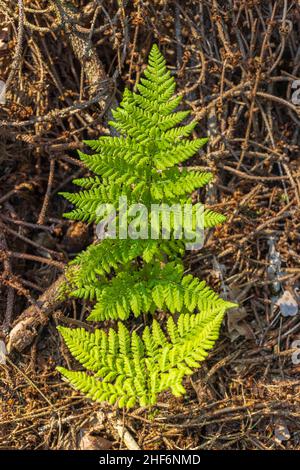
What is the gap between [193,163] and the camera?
161 inches

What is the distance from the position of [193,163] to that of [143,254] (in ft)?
3.41

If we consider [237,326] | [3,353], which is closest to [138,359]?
[237,326]

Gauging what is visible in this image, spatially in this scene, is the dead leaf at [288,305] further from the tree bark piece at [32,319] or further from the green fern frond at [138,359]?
the tree bark piece at [32,319]

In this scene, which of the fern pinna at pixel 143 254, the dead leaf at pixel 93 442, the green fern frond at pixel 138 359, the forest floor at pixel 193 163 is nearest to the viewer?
the green fern frond at pixel 138 359

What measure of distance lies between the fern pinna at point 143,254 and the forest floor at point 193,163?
1.64ft

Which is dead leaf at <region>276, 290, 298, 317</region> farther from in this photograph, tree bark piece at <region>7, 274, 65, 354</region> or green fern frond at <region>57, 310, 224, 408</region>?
tree bark piece at <region>7, 274, 65, 354</region>

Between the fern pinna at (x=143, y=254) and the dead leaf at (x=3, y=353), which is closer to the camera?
the fern pinna at (x=143, y=254)

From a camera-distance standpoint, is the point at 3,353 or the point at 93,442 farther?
the point at 3,353

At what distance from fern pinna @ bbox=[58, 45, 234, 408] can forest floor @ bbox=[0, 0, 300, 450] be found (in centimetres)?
50

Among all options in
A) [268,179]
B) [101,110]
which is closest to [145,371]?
[268,179]

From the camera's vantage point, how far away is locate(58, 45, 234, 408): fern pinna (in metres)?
3.28

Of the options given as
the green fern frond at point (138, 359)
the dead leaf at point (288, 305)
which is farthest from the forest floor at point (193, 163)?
the green fern frond at point (138, 359)

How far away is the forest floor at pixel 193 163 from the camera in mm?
3703

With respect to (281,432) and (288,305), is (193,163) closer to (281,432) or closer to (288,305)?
(288,305)
